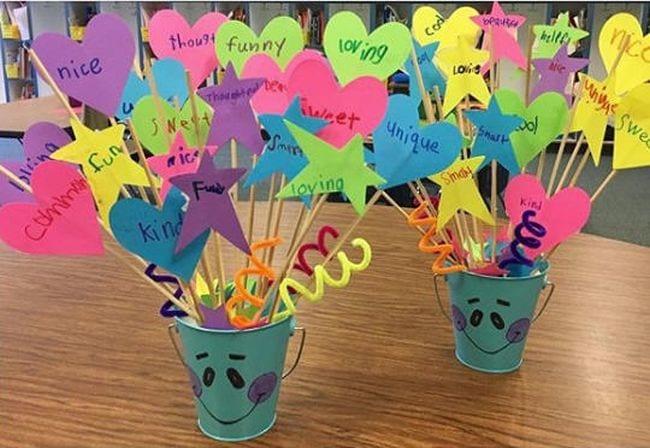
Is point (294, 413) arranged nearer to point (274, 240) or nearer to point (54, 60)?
point (274, 240)

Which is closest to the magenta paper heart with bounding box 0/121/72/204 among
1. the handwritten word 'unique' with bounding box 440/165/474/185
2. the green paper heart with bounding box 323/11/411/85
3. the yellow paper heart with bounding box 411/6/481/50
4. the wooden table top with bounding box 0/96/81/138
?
the green paper heart with bounding box 323/11/411/85

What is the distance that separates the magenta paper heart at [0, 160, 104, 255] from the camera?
0.59 m

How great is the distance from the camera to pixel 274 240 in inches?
26.9

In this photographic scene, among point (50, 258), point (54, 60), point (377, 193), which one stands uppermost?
point (54, 60)

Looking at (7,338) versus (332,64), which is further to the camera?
(7,338)

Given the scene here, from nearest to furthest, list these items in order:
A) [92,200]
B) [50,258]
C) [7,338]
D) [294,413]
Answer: [92,200]
[294,413]
[7,338]
[50,258]

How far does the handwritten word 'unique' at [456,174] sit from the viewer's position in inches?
28.8

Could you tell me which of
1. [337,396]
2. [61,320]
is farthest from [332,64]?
[61,320]

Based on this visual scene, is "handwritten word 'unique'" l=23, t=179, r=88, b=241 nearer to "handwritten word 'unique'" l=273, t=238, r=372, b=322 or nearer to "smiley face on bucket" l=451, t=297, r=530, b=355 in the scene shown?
"handwritten word 'unique'" l=273, t=238, r=372, b=322

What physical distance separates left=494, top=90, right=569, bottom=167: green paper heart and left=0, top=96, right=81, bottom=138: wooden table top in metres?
2.12

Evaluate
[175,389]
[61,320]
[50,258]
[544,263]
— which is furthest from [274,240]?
[50,258]

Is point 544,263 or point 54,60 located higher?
point 54,60

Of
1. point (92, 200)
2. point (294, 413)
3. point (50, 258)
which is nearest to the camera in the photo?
point (92, 200)

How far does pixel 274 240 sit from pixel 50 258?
689mm
